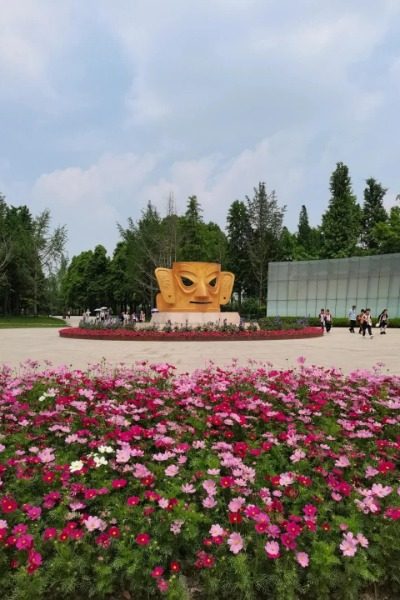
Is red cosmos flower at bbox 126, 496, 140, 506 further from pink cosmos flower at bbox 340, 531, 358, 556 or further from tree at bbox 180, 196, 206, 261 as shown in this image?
tree at bbox 180, 196, 206, 261

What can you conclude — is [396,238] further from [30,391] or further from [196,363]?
[30,391]

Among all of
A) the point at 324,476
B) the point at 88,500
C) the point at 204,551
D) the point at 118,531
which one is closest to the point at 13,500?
the point at 88,500

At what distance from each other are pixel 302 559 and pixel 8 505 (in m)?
1.58

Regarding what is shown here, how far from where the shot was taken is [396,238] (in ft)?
132

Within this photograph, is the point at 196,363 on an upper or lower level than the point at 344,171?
lower

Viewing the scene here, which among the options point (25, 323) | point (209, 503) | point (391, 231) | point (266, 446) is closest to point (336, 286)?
point (391, 231)

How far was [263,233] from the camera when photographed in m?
49.8

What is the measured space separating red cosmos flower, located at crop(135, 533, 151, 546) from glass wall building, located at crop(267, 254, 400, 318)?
3325cm

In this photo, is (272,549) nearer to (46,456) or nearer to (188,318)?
Answer: (46,456)

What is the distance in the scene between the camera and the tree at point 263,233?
4947cm

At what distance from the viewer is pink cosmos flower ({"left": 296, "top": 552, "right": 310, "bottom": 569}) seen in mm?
2203

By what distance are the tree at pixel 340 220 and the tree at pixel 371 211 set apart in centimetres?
172

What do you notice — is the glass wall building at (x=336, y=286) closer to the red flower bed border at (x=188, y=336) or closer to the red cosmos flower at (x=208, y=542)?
the red flower bed border at (x=188, y=336)

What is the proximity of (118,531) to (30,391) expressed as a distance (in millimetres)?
2642
